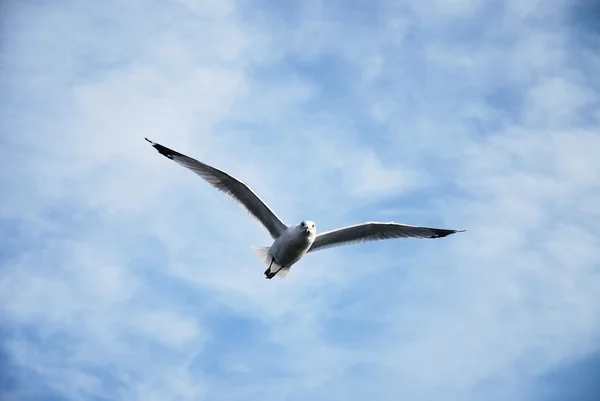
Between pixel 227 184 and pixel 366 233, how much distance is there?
3.00m

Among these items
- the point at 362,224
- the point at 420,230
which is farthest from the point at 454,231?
the point at 362,224

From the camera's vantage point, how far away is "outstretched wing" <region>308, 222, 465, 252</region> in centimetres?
1755

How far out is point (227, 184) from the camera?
55.8 feet

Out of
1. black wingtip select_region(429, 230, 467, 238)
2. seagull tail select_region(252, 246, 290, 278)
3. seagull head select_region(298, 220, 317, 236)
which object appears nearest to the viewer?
seagull head select_region(298, 220, 317, 236)

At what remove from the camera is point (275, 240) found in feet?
56.4

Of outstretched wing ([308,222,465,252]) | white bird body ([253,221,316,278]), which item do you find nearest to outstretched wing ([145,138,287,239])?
white bird body ([253,221,316,278])

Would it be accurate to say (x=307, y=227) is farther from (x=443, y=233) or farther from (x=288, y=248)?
(x=443, y=233)

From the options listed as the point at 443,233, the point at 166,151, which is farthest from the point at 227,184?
the point at 443,233

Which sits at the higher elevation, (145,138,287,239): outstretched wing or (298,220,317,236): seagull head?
(145,138,287,239): outstretched wing

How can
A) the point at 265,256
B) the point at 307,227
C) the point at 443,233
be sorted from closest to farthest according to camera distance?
the point at 307,227, the point at 265,256, the point at 443,233

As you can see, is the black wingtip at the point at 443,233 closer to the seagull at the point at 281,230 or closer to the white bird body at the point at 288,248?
the seagull at the point at 281,230

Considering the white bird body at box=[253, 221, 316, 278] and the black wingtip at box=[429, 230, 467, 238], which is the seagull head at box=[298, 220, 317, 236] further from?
the black wingtip at box=[429, 230, 467, 238]

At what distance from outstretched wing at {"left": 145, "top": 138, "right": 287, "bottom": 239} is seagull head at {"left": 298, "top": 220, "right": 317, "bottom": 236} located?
30.2 inches

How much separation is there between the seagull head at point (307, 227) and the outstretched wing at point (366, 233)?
2.53 feet
